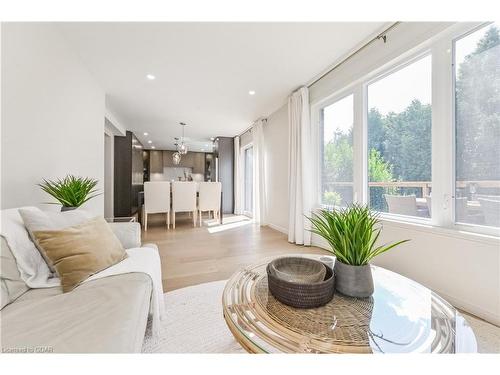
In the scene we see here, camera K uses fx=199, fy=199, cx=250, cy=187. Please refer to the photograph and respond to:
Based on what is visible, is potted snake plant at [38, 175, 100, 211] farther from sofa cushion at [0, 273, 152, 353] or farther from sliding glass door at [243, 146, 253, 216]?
sliding glass door at [243, 146, 253, 216]

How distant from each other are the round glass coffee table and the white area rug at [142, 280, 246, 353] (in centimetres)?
54

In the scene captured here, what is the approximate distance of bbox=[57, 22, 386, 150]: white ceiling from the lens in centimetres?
198

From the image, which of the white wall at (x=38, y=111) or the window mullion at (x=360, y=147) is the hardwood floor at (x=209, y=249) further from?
the white wall at (x=38, y=111)

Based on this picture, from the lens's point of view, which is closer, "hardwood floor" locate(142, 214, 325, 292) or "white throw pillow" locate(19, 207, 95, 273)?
"white throw pillow" locate(19, 207, 95, 273)

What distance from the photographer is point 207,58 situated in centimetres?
243

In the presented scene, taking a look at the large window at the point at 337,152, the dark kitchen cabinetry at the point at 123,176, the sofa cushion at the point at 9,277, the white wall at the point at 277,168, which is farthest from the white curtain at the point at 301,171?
the dark kitchen cabinetry at the point at 123,176

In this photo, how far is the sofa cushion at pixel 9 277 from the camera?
87 centimetres

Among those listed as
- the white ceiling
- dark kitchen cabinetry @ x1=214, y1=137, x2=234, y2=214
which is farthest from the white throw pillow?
dark kitchen cabinetry @ x1=214, y1=137, x2=234, y2=214

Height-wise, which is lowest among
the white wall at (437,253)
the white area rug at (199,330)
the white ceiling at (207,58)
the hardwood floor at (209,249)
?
the white area rug at (199,330)

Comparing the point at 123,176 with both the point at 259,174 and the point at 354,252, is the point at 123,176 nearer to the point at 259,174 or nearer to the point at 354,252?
the point at 259,174

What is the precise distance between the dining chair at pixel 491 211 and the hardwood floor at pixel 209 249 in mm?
1622
